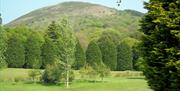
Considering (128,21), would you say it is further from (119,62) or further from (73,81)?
(73,81)

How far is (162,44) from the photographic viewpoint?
675 inches

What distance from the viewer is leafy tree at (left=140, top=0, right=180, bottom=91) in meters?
16.7

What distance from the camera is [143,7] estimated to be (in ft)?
60.1

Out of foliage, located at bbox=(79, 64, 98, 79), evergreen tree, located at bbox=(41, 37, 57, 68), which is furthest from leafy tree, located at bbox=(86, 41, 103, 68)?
foliage, located at bbox=(79, 64, 98, 79)

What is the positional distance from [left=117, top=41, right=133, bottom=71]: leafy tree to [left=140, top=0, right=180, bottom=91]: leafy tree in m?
65.6

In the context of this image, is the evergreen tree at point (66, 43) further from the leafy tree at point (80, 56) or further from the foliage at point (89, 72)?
the leafy tree at point (80, 56)

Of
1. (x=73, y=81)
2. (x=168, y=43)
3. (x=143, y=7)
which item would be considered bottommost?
(x=73, y=81)

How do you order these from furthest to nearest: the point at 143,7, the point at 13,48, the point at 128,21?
1. the point at 128,21
2. the point at 13,48
3. the point at 143,7

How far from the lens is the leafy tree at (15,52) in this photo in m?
78.4

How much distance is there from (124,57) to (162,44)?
67.1m

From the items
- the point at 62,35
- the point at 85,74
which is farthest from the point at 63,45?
the point at 85,74

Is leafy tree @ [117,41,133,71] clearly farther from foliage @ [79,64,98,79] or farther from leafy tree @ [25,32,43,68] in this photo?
foliage @ [79,64,98,79]

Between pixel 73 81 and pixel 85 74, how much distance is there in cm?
380

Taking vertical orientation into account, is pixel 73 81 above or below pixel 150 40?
below
